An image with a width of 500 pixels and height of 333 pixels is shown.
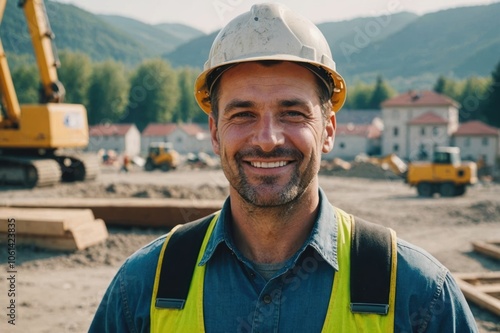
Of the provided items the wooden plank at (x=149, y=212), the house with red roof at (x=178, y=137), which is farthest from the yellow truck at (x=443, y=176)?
the house with red roof at (x=178, y=137)

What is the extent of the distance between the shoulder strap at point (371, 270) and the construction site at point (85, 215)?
4560mm

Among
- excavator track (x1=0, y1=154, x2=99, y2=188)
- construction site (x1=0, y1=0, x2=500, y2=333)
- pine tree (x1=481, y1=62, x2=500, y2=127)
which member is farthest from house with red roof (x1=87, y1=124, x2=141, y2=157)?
excavator track (x1=0, y1=154, x2=99, y2=188)

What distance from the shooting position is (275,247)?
219 cm

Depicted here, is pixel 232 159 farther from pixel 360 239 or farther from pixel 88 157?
pixel 88 157

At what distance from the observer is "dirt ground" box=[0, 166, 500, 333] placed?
612cm

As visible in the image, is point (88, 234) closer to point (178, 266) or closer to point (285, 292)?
point (178, 266)

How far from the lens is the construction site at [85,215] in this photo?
6.70 meters

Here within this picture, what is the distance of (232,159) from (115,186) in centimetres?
1514

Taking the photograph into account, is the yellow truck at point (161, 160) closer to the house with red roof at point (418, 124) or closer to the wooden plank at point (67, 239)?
the wooden plank at point (67, 239)

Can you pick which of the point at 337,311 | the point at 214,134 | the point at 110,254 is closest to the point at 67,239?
the point at 110,254

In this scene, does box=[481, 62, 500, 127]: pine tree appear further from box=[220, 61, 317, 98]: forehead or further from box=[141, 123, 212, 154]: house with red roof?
box=[220, 61, 317, 98]: forehead

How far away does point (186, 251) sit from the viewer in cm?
214

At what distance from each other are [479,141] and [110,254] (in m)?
55.0

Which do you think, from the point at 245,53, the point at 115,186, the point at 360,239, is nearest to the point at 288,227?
the point at 360,239
